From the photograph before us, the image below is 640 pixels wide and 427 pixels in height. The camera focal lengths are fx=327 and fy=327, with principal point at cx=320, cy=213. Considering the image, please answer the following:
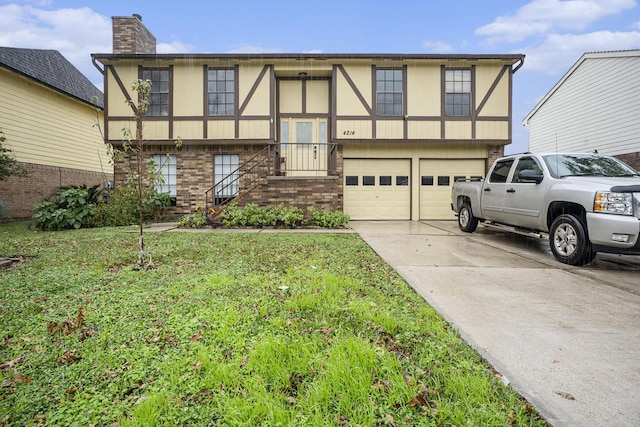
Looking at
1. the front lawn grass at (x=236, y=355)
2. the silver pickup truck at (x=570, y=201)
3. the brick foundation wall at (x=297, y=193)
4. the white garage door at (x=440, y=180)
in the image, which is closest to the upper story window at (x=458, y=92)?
the white garage door at (x=440, y=180)

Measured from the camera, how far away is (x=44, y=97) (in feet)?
42.4

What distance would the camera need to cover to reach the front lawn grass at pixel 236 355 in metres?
1.70

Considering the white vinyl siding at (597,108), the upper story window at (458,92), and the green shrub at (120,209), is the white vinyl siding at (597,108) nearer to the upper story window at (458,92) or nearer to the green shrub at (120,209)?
the upper story window at (458,92)

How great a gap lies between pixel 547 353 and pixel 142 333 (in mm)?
Answer: 2996

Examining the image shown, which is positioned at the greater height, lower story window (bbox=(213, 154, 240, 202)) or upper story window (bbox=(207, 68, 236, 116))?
upper story window (bbox=(207, 68, 236, 116))

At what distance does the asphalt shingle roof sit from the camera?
1212 centimetres

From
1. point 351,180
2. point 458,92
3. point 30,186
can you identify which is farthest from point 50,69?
point 458,92

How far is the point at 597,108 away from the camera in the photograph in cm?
1345

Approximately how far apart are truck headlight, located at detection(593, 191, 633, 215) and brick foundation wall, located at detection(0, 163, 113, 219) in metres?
15.4

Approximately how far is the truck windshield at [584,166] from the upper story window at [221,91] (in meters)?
9.46

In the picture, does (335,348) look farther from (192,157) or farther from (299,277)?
(192,157)

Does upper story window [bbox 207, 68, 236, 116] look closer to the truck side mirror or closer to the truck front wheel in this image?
the truck side mirror

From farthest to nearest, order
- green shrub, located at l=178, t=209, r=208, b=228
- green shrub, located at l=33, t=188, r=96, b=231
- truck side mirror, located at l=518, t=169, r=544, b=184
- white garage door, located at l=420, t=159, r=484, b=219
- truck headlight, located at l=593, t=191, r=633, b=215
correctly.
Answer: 1. white garage door, located at l=420, t=159, r=484, b=219
2. green shrub, located at l=178, t=209, r=208, b=228
3. green shrub, located at l=33, t=188, r=96, b=231
4. truck side mirror, located at l=518, t=169, r=544, b=184
5. truck headlight, located at l=593, t=191, r=633, b=215

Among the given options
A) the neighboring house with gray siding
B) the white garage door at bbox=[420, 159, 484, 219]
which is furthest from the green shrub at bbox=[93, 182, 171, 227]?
the neighboring house with gray siding
